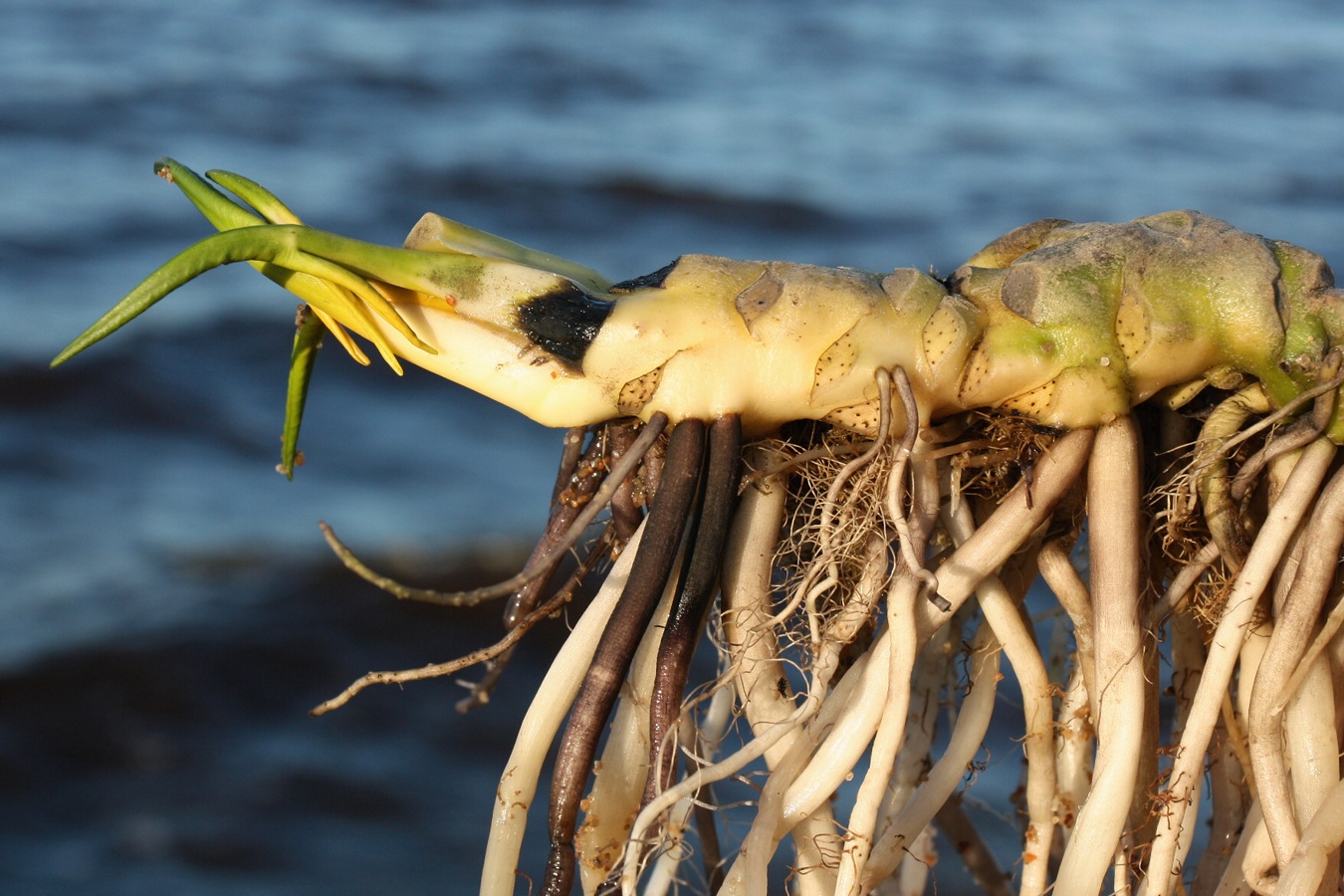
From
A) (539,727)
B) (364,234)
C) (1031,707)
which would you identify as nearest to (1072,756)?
(1031,707)

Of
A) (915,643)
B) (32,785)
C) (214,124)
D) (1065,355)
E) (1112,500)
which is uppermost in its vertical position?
→ (214,124)

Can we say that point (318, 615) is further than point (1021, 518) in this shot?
Yes

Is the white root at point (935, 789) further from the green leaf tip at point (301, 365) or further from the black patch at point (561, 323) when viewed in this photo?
the green leaf tip at point (301, 365)

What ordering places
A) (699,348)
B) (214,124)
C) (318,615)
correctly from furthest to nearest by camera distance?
(214,124) → (318,615) → (699,348)

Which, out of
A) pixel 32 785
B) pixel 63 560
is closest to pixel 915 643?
pixel 32 785

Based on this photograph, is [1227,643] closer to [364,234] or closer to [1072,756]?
[1072,756]

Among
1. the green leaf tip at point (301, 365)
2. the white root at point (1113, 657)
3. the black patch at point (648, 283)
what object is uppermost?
the black patch at point (648, 283)

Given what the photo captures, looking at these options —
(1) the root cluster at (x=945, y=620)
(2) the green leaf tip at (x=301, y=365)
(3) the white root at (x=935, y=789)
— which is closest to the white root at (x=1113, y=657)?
(1) the root cluster at (x=945, y=620)

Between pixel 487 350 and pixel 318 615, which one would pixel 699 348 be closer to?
pixel 487 350
